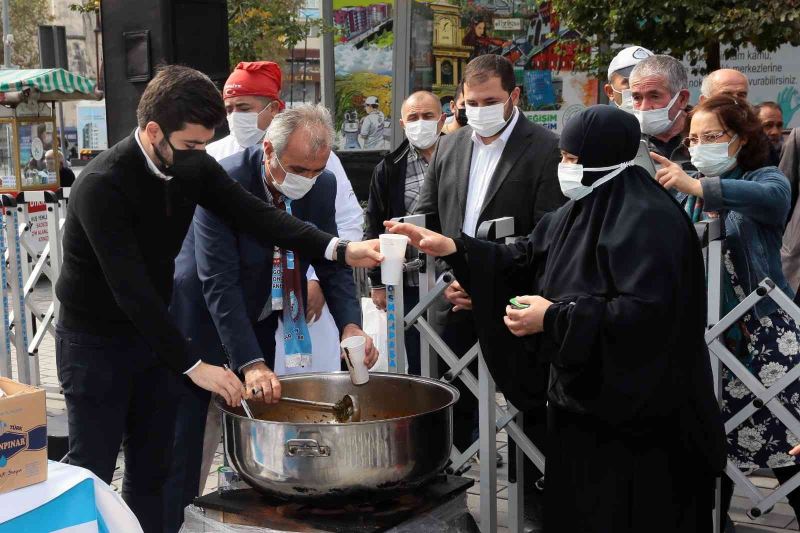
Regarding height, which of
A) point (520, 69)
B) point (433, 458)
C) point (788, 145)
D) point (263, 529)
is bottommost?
point (263, 529)

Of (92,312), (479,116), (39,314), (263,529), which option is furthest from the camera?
(39,314)

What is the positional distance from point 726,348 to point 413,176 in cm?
237

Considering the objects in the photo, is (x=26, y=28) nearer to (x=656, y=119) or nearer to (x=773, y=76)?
(x=773, y=76)

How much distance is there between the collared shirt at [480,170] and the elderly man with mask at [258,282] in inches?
33.9

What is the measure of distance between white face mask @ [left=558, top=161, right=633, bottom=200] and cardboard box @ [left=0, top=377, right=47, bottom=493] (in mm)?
1706

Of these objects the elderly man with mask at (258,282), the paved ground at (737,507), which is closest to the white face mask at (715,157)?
the elderly man with mask at (258,282)

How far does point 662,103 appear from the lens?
15.6ft

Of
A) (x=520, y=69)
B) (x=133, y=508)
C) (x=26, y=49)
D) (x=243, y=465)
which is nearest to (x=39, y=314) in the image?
(x=133, y=508)

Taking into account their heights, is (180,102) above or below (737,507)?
above

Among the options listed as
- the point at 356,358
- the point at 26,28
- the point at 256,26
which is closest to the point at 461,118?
the point at 356,358

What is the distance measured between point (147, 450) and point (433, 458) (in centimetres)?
123

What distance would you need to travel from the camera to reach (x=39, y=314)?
26.2ft

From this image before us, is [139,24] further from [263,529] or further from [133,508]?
[263,529]

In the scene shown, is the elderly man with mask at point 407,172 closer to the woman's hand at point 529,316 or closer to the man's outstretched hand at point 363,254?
the man's outstretched hand at point 363,254
